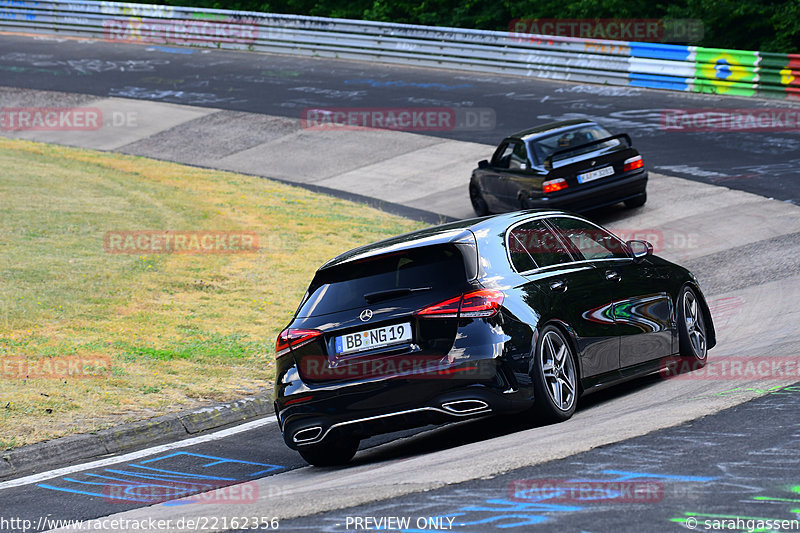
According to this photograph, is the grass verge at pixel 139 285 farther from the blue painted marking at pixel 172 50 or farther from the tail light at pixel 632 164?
the blue painted marking at pixel 172 50

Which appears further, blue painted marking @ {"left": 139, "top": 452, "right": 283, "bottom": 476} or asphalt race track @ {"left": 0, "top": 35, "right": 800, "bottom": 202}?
asphalt race track @ {"left": 0, "top": 35, "right": 800, "bottom": 202}

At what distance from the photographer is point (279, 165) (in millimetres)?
25734

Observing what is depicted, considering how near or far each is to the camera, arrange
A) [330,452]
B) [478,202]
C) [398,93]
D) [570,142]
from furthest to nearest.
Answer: [398,93], [478,202], [570,142], [330,452]

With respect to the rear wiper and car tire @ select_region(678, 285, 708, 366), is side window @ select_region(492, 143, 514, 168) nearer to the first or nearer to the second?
car tire @ select_region(678, 285, 708, 366)

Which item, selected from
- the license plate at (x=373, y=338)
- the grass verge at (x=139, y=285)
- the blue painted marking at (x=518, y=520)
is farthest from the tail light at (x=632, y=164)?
the blue painted marking at (x=518, y=520)

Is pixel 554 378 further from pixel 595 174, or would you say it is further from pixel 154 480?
pixel 595 174

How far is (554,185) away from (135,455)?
10.2 metres

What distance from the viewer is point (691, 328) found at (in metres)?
9.37

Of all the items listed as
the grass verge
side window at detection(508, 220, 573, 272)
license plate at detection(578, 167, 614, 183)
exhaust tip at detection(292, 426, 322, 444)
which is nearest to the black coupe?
license plate at detection(578, 167, 614, 183)

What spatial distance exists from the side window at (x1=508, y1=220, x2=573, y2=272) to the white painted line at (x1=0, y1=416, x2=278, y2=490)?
2.77 m

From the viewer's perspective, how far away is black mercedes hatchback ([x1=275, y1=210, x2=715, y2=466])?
6984mm

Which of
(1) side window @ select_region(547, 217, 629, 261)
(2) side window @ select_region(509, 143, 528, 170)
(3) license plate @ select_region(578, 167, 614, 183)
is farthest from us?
(2) side window @ select_region(509, 143, 528, 170)

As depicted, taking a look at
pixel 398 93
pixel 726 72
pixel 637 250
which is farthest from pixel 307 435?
pixel 398 93

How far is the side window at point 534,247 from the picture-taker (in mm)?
7680
